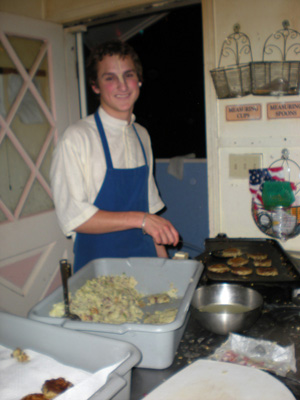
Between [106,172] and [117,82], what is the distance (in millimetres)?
431

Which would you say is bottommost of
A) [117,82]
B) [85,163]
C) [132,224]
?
[132,224]

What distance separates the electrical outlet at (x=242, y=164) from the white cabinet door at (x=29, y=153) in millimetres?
1282

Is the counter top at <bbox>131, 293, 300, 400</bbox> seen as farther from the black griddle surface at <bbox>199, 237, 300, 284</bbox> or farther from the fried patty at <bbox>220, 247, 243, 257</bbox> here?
the fried patty at <bbox>220, 247, 243, 257</bbox>

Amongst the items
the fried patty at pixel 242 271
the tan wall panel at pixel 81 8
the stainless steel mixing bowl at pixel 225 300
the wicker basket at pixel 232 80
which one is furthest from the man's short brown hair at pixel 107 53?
the stainless steel mixing bowl at pixel 225 300

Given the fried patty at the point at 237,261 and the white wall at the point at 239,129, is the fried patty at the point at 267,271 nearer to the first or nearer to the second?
the fried patty at the point at 237,261

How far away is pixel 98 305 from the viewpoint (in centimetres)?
117

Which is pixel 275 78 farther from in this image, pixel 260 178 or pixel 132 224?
pixel 132 224

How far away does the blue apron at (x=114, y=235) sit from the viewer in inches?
69.3

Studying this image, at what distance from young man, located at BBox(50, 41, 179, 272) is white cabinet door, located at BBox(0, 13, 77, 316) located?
0.74 meters

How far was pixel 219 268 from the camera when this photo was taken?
1.47 metres

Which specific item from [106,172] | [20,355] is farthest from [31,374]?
[106,172]

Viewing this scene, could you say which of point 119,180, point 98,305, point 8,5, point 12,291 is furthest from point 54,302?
point 8,5

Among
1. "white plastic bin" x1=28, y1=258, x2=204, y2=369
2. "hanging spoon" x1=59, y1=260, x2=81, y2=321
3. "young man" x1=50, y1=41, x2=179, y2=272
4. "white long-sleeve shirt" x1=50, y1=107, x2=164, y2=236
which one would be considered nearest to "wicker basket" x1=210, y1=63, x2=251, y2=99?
"young man" x1=50, y1=41, x2=179, y2=272

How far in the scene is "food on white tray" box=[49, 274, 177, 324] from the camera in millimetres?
1099
